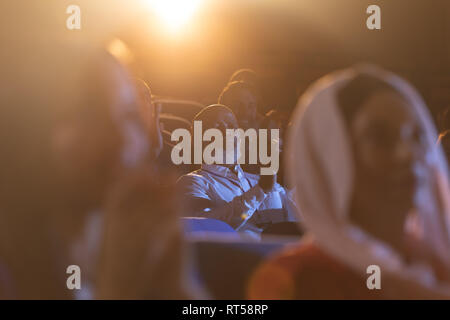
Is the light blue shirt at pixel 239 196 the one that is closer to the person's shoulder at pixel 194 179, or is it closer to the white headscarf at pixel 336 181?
the person's shoulder at pixel 194 179

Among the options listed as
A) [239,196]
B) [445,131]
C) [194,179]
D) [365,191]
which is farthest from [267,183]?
[365,191]

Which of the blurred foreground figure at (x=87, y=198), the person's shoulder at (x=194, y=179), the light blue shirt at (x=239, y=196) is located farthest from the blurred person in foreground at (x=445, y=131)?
the blurred foreground figure at (x=87, y=198)

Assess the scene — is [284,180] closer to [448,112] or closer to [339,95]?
[448,112]

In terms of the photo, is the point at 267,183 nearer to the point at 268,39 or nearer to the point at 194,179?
the point at 194,179

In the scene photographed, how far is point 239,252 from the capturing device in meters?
1.40

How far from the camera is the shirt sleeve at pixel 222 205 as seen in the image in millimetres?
2416

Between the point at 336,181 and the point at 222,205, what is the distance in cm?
145

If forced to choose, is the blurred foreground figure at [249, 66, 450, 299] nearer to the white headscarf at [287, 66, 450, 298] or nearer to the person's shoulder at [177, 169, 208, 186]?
the white headscarf at [287, 66, 450, 298]

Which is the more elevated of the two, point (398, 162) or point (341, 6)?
point (341, 6)

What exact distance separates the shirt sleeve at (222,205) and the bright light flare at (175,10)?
690 mm

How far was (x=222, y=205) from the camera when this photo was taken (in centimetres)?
258

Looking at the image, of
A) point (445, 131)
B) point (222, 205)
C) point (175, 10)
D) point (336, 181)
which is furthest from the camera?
point (222, 205)

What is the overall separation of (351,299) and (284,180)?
1.35 m
